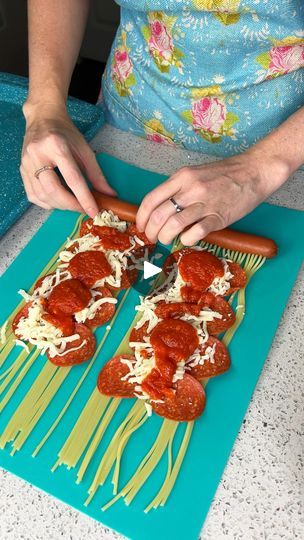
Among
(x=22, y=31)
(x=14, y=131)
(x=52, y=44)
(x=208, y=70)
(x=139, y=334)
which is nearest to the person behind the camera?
(x=139, y=334)

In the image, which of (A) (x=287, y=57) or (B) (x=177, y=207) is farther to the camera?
(A) (x=287, y=57)

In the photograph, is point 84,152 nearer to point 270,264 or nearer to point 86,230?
point 86,230

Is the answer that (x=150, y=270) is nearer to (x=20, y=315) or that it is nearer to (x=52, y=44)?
(x=20, y=315)

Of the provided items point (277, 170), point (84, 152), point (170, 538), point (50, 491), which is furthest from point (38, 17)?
point (170, 538)

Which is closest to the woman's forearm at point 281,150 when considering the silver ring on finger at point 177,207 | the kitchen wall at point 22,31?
the silver ring on finger at point 177,207

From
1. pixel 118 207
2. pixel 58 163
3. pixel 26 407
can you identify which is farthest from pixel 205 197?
pixel 26 407

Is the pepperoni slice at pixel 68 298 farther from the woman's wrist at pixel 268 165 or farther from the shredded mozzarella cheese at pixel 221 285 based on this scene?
the woman's wrist at pixel 268 165

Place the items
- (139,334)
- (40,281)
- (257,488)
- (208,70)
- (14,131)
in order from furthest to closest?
(14,131) < (208,70) < (40,281) < (139,334) < (257,488)
